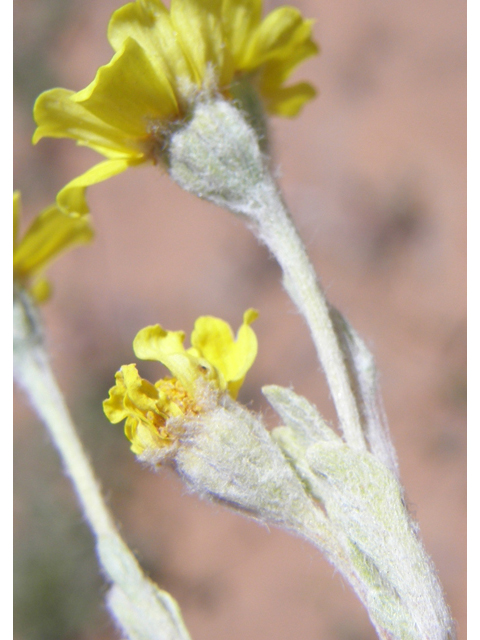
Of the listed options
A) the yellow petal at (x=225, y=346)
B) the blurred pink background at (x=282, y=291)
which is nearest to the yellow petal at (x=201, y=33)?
the yellow petal at (x=225, y=346)

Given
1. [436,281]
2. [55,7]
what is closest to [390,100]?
[436,281]

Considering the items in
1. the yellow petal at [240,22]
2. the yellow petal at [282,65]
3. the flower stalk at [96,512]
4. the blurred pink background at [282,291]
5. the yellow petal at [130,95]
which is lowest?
the flower stalk at [96,512]

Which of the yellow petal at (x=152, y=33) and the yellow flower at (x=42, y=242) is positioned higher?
the yellow flower at (x=42, y=242)

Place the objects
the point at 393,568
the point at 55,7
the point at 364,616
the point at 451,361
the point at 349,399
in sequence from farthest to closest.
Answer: the point at 55,7
the point at 451,361
the point at 364,616
the point at 349,399
the point at 393,568

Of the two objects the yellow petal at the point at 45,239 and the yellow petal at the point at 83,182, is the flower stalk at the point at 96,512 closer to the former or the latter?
the yellow petal at the point at 45,239

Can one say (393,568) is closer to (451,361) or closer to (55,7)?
(451,361)

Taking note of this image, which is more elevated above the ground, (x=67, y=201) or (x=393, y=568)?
(x=67, y=201)

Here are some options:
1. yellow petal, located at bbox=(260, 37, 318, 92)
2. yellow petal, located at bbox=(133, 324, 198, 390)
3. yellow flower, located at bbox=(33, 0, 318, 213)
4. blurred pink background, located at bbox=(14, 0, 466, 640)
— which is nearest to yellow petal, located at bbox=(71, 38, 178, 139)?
yellow flower, located at bbox=(33, 0, 318, 213)
